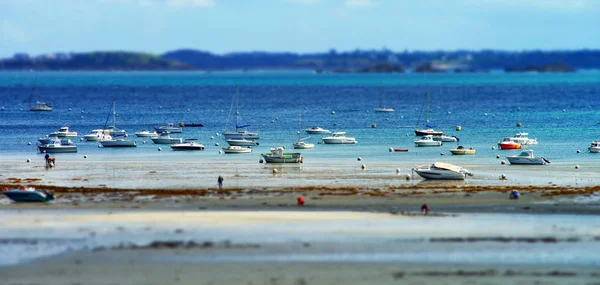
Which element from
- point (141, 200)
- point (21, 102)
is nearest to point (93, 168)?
point (141, 200)

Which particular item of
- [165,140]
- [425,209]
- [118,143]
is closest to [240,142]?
[165,140]

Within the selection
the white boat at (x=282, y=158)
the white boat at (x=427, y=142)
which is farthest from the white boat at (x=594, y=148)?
the white boat at (x=282, y=158)

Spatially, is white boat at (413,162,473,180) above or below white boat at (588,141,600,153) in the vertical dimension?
above

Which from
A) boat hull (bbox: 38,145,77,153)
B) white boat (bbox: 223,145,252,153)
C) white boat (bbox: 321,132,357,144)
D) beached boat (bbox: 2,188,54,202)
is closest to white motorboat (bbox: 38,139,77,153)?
boat hull (bbox: 38,145,77,153)

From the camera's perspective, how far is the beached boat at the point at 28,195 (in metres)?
47.6

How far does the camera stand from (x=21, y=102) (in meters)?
171

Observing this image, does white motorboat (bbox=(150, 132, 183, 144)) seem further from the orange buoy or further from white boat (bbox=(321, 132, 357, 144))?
the orange buoy

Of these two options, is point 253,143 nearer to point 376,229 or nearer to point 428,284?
point 376,229

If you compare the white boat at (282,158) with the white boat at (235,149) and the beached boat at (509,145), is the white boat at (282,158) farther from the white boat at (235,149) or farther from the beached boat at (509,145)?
the beached boat at (509,145)

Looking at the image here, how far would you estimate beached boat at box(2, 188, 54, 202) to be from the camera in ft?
156

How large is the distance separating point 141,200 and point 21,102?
128 metres

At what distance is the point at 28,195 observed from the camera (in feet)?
156

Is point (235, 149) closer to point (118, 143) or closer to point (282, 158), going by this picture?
point (282, 158)

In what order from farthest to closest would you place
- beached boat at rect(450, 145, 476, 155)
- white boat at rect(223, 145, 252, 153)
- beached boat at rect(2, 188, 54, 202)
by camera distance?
1. white boat at rect(223, 145, 252, 153)
2. beached boat at rect(450, 145, 476, 155)
3. beached boat at rect(2, 188, 54, 202)
